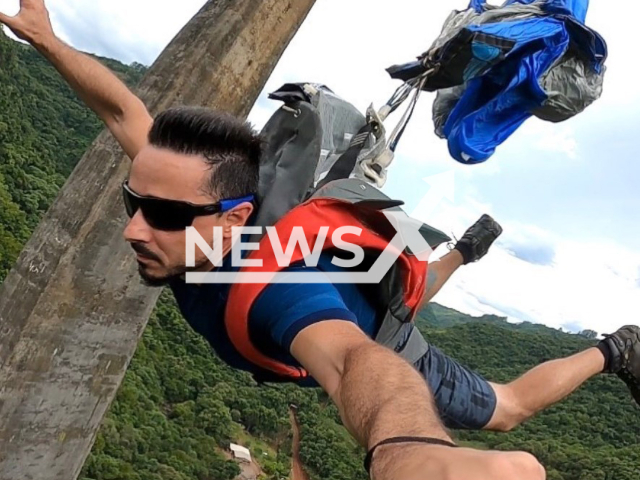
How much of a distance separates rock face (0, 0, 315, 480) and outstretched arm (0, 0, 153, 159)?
6.7 inches

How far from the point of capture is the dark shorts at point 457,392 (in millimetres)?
1663

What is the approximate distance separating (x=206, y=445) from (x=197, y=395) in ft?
6.12

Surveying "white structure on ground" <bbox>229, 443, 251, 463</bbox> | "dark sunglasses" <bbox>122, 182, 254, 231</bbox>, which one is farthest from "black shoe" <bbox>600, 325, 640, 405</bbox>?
"white structure on ground" <bbox>229, 443, 251, 463</bbox>

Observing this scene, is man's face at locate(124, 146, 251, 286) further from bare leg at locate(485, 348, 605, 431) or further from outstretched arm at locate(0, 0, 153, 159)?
bare leg at locate(485, 348, 605, 431)

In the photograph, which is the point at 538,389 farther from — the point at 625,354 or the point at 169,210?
the point at 169,210

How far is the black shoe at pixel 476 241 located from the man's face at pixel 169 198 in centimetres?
134

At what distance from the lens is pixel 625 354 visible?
2.04m

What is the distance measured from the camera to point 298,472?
28.3 metres

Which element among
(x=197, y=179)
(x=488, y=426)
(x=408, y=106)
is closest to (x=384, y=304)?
(x=197, y=179)

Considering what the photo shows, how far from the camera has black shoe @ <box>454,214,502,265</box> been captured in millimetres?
2268

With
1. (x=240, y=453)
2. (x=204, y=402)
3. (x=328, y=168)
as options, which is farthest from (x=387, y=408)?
(x=240, y=453)

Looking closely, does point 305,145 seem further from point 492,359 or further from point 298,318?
point 492,359

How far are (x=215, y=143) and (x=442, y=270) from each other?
1.32m

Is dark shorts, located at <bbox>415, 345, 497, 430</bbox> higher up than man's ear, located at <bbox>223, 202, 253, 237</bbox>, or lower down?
lower down
